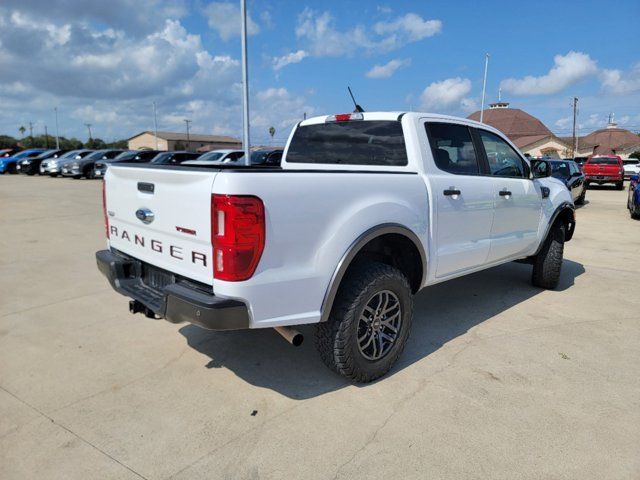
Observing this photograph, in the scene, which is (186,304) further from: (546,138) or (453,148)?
(546,138)

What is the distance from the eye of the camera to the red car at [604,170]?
2111 cm

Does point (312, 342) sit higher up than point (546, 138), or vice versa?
point (546, 138)

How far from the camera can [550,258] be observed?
5547 millimetres

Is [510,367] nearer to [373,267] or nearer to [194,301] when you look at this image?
[373,267]

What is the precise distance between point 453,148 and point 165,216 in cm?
252

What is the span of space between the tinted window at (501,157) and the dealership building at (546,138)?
209 feet

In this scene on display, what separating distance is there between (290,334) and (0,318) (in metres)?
3.30

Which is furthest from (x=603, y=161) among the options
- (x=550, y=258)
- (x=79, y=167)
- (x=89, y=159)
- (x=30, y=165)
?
(x=30, y=165)

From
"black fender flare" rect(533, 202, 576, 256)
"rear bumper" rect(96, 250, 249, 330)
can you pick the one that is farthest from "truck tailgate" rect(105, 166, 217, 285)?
"black fender flare" rect(533, 202, 576, 256)

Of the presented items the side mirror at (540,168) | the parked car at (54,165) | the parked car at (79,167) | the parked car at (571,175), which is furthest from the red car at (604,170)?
the parked car at (54,165)

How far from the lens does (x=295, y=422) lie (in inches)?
113

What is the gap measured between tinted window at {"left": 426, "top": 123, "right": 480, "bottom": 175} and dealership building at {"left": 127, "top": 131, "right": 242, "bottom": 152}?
3996 inches

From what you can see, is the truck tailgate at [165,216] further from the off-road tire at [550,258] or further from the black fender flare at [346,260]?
the off-road tire at [550,258]

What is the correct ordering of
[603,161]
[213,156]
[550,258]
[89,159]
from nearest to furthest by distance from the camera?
[550,258], [213,156], [603,161], [89,159]
